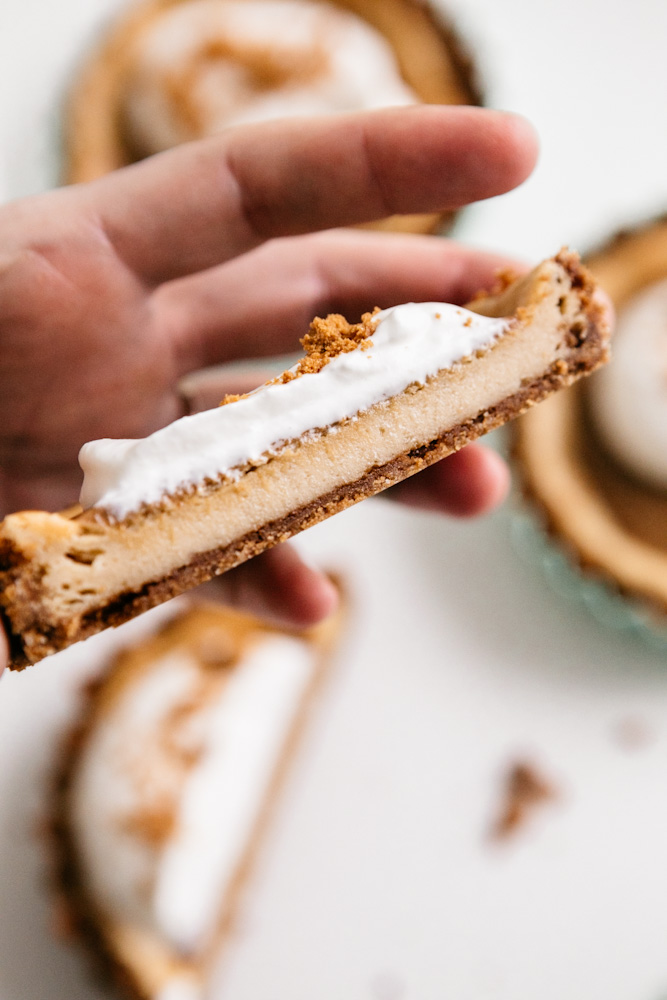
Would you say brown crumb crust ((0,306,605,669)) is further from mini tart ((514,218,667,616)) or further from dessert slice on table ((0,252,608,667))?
mini tart ((514,218,667,616))

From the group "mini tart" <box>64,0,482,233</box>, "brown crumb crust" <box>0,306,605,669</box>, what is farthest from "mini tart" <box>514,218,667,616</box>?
"brown crumb crust" <box>0,306,605,669</box>

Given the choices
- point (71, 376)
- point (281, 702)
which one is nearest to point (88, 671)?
point (281, 702)

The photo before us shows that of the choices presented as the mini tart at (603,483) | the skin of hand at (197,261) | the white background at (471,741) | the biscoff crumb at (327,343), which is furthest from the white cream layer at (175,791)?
the biscoff crumb at (327,343)

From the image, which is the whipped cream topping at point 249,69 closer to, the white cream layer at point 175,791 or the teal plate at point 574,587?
the teal plate at point 574,587

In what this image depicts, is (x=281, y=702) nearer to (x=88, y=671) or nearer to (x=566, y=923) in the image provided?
(x=88, y=671)

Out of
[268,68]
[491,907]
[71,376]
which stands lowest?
[491,907]

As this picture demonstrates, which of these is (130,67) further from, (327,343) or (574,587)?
(574,587)

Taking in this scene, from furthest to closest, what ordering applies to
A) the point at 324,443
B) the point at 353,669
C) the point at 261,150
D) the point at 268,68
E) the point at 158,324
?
the point at 353,669, the point at 268,68, the point at 158,324, the point at 261,150, the point at 324,443
